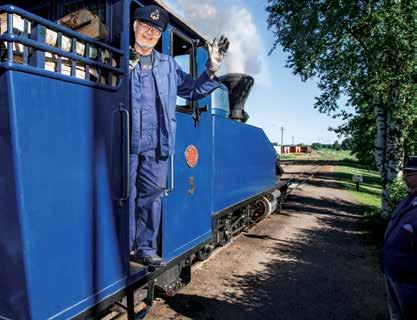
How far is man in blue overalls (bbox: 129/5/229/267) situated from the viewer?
3.27m

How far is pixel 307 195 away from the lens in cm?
1669

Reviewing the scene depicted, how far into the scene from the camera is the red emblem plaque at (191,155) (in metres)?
4.31

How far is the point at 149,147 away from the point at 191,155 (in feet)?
3.53

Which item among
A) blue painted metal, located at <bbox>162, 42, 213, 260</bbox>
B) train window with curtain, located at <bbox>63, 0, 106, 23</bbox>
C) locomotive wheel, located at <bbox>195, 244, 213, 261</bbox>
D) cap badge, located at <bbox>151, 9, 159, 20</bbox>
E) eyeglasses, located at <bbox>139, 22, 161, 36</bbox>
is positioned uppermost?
train window with curtain, located at <bbox>63, 0, 106, 23</bbox>

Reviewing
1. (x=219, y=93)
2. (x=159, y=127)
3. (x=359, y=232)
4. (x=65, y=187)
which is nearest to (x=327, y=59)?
(x=359, y=232)

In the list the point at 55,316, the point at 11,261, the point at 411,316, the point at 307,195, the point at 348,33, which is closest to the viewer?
the point at 11,261

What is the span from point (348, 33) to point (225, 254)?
8.63 m

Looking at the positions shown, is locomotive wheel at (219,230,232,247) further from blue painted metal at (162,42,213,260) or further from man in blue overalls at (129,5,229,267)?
man in blue overalls at (129,5,229,267)

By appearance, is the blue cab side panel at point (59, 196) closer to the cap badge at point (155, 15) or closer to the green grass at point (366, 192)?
the cap badge at point (155, 15)

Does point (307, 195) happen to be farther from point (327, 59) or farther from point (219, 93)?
point (219, 93)

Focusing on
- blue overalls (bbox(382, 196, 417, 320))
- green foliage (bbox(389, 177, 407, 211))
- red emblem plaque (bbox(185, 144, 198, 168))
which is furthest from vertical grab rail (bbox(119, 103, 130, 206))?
green foliage (bbox(389, 177, 407, 211))

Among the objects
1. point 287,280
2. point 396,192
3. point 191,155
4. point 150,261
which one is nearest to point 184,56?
point 191,155

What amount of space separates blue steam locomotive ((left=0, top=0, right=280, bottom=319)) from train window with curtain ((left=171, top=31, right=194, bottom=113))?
0.08 m

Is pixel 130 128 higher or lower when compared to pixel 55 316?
higher
